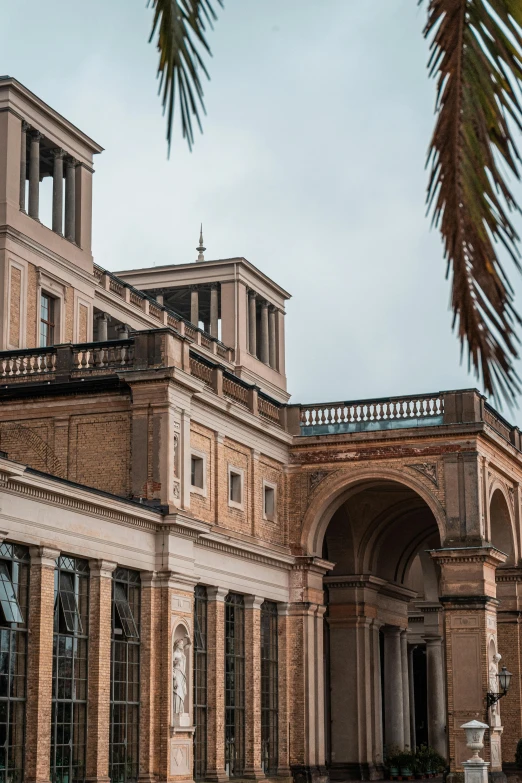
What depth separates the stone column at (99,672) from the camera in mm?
26625

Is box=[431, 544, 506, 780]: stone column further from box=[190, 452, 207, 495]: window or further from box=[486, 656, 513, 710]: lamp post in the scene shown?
box=[190, 452, 207, 495]: window

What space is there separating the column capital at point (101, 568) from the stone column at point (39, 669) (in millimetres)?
1982

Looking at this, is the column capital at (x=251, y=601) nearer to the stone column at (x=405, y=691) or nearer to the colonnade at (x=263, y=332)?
the stone column at (x=405, y=691)

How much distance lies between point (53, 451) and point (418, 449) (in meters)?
11.1

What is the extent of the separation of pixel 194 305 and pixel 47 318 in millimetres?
13437

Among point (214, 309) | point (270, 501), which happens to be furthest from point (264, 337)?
point (270, 501)

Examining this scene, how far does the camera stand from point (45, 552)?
25.5 metres

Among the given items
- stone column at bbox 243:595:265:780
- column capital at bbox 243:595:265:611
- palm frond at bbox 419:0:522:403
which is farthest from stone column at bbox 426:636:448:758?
palm frond at bbox 419:0:522:403

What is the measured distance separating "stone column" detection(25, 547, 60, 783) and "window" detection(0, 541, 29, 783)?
4.5 inches

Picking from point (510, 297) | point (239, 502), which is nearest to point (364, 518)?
point (239, 502)

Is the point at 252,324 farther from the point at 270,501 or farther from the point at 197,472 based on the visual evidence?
the point at 197,472

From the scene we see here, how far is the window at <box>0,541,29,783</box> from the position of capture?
79.4 ft

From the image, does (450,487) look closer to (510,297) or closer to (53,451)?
(53,451)

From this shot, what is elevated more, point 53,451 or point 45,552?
point 53,451
